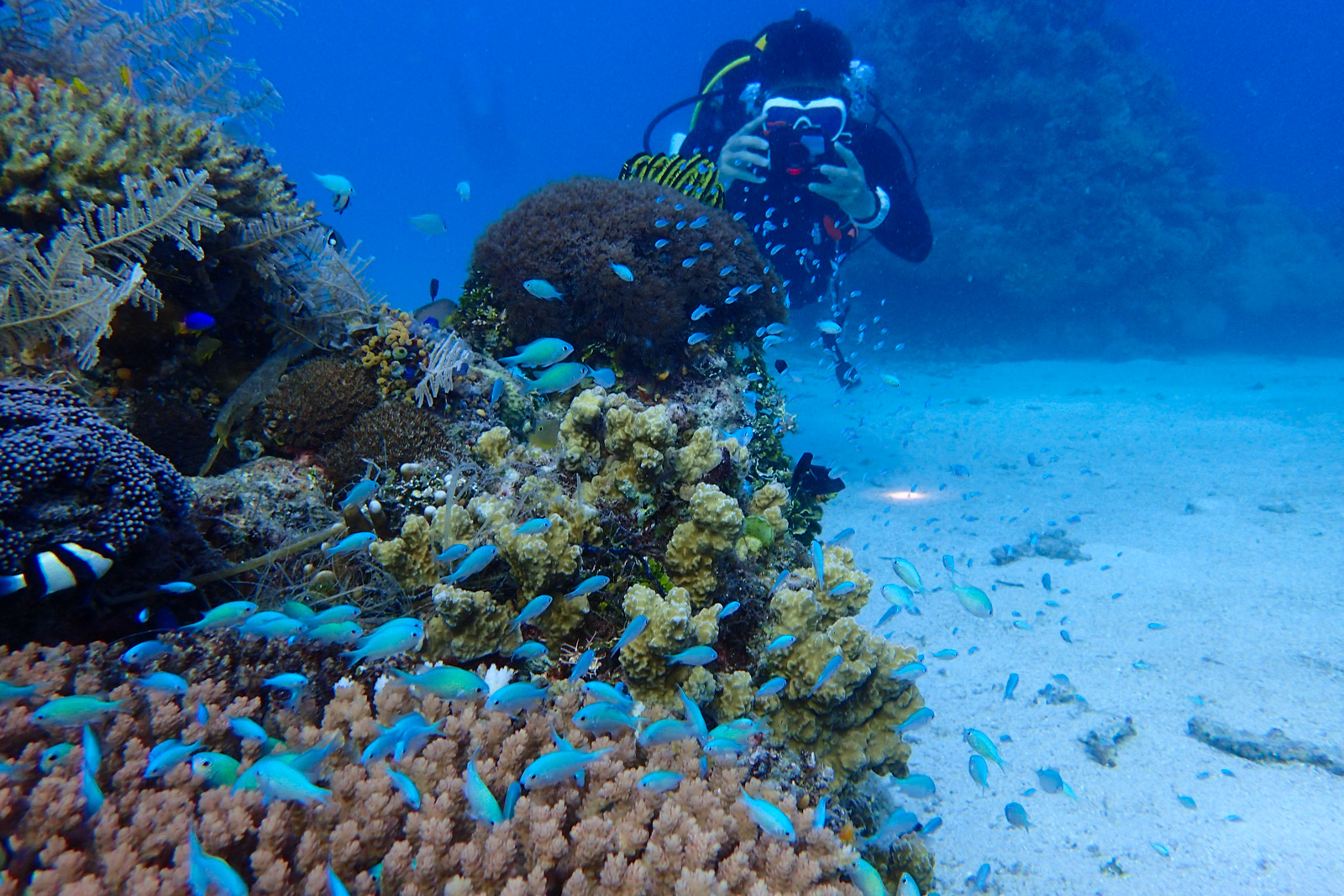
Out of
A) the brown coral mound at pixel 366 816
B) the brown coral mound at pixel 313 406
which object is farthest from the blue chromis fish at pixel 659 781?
the brown coral mound at pixel 313 406

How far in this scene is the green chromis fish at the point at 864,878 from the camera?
7.79 feet

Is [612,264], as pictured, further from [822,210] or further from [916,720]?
[822,210]

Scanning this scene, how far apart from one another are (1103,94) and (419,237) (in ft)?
349

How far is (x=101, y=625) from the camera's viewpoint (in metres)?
2.69

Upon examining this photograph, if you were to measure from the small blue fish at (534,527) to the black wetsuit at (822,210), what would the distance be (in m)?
8.31

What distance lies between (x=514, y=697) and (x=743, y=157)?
859cm

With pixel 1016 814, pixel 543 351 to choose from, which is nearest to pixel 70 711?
pixel 543 351

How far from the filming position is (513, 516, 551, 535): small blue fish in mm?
2824

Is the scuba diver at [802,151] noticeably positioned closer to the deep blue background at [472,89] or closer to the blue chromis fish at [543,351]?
the blue chromis fish at [543,351]

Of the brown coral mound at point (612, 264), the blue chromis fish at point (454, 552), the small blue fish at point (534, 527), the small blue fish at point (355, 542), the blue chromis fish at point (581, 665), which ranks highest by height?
the brown coral mound at point (612, 264)

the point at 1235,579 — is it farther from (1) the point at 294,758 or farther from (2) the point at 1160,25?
(2) the point at 1160,25

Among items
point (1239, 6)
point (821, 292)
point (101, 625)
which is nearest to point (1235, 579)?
point (821, 292)

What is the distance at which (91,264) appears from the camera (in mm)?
3500

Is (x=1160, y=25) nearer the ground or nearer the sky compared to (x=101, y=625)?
nearer the sky
